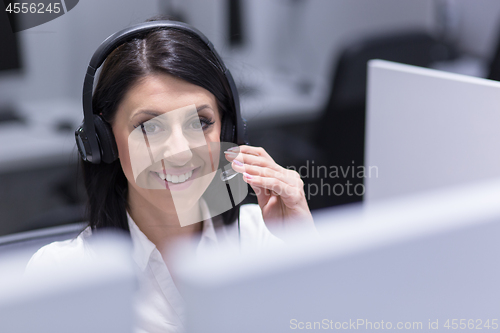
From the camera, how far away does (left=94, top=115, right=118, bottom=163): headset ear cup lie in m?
0.82

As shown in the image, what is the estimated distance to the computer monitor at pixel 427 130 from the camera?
948mm

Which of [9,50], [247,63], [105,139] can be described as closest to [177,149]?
[105,139]

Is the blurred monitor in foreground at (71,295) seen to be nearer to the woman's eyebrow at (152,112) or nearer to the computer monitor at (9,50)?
the woman's eyebrow at (152,112)

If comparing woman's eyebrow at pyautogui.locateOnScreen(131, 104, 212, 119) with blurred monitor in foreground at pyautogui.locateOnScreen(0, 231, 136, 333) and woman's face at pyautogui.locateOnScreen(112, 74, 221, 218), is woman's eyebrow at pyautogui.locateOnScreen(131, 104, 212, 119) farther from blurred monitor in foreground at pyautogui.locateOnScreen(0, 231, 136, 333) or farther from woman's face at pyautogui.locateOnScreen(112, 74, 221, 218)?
blurred monitor in foreground at pyautogui.locateOnScreen(0, 231, 136, 333)

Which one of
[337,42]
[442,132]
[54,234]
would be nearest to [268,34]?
[337,42]

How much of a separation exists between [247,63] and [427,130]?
1750 millimetres

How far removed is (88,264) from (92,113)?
2.06ft

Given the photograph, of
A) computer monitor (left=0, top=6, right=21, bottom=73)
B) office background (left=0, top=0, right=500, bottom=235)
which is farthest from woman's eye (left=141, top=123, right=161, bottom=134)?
computer monitor (left=0, top=6, right=21, bottom=73)

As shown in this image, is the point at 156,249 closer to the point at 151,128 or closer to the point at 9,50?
the point at 151,128

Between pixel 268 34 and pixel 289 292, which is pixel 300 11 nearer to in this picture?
pixel 268 34

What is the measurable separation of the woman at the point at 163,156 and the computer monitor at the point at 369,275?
475 millimetres

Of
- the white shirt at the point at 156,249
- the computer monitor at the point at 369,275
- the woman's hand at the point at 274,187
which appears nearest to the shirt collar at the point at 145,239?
the white shirt at the point at 156,249

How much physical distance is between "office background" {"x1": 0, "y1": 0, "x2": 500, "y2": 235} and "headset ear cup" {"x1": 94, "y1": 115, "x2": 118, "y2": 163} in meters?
0.27

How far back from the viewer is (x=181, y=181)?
84 cm
